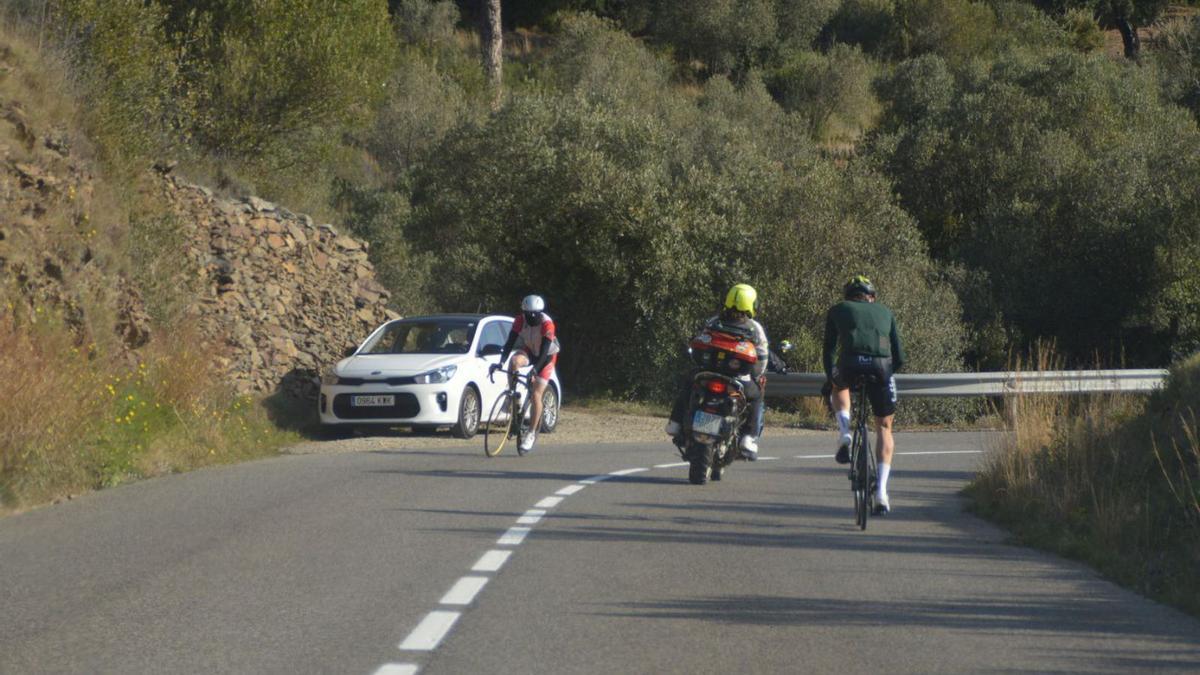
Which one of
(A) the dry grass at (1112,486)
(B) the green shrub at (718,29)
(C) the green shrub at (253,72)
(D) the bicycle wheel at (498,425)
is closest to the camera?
(A) the dry grass at (1112,486)

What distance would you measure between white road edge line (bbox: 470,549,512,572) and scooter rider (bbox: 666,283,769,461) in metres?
4.68

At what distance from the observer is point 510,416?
740 inches

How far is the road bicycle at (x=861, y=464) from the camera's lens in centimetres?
1154

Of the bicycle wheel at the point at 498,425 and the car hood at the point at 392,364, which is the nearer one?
the bicycle wheel at the point at 498,425

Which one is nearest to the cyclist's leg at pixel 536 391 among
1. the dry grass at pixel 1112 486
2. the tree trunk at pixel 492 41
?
the dry grass at pixel 1112 486

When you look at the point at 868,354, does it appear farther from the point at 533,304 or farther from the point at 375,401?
the point at 375,401

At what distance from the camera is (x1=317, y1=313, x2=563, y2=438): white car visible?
20.8 metres

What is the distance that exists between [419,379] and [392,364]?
0.67m

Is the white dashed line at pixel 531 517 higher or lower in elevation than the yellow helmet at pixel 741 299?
lower

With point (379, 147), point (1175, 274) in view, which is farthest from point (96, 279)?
point (379, 147)

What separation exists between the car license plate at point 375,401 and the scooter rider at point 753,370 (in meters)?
6.73

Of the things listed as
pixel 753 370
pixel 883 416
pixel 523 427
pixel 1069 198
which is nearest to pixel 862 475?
pixel 883 416

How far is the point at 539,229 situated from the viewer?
32062 millimetres

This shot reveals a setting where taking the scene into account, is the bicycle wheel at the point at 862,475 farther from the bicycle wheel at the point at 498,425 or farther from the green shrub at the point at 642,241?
the green shrub at the point at 642,241
